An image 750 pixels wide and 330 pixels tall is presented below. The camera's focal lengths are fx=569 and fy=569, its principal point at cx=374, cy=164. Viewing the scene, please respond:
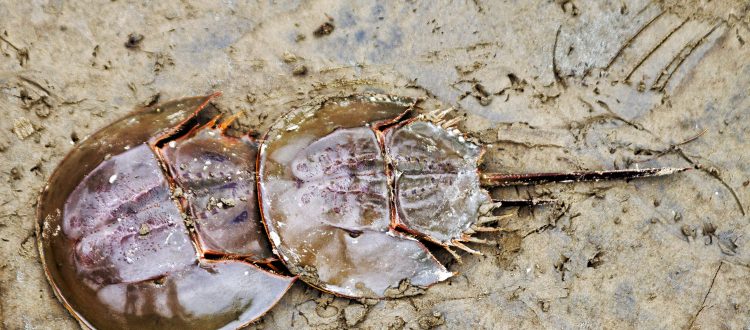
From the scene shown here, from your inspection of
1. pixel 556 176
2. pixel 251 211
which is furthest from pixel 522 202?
pixel 251 211

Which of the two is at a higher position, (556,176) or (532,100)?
(532,100)

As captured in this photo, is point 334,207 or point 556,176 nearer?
point 334,207

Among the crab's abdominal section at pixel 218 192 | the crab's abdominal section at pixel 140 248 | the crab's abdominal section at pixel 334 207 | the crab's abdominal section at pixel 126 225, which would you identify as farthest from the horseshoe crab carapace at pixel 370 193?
the crab's abdominal section at pixel 126 225

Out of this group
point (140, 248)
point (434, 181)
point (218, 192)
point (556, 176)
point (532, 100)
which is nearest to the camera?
point (140, 248)

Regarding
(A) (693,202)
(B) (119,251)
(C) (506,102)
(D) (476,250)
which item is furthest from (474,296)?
(B) (119,251)

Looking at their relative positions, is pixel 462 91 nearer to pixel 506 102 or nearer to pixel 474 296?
pixel 506 102

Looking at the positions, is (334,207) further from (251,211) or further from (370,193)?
(251,211)

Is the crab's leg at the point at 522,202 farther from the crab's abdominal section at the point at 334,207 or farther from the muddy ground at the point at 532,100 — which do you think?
the crab's abdominal section at the point at 334,207
